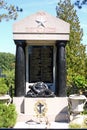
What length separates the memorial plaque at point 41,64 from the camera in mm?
12727

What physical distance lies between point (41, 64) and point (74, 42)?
17.4m

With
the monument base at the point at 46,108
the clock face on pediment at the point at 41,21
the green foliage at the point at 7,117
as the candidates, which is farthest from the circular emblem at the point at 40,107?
the clock face on pediment at the point at 41,21

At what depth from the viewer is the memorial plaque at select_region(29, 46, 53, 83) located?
501 inches

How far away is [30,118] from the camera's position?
37.8 feet

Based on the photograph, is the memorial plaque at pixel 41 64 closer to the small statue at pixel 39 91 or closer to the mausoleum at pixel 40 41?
the mausoleum at pixel 40 41

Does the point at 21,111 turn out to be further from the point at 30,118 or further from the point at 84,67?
the point at 84,67

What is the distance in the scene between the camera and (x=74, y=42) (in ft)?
97.7

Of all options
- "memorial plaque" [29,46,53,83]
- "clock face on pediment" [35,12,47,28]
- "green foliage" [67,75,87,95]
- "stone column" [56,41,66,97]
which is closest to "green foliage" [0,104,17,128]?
"stone column" [56,41,66,97]

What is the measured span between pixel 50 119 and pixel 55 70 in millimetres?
2052

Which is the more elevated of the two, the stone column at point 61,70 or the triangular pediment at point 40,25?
the triangular pediment at point 40,25

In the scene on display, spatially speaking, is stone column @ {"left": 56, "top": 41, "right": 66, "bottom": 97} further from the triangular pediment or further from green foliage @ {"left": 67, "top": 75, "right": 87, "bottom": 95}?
green foliage @ {"left": 67, "top": 75, "right": 87, "bottom": 95}

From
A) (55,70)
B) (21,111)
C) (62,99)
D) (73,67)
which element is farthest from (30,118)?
(73,67)

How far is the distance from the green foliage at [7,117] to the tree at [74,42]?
18.7 metres

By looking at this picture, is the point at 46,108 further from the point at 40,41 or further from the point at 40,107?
the point at 40,41
